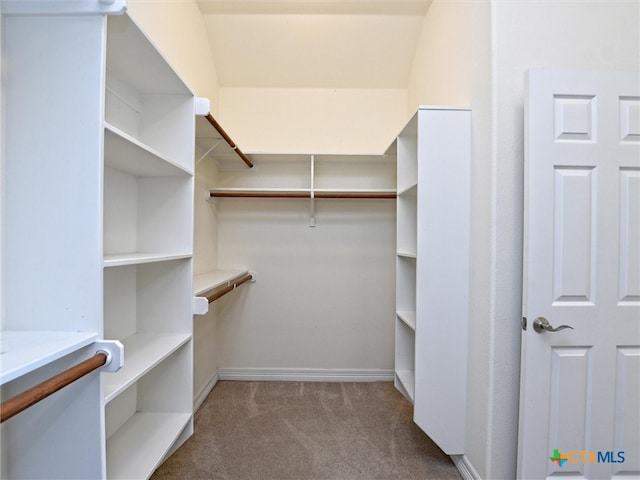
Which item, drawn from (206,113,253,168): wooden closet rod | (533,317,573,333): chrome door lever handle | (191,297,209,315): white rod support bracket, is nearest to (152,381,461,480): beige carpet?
(191,297,209,315): white rod support bracket

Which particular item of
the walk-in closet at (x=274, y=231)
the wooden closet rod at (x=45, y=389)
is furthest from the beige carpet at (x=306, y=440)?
the wooden closet rod at (x=45, y=389)

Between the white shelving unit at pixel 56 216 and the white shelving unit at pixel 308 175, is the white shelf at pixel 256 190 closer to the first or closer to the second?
the white shelving unit at pixel 308 175

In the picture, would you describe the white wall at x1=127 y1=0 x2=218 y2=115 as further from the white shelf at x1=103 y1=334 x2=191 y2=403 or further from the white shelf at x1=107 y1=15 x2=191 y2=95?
the white shelf at x1=103 y1=334 x2=191 y2=403

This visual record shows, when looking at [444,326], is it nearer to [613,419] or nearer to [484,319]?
[484,319]

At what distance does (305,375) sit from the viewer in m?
2.57

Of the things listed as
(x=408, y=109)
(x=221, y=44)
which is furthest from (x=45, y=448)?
(x=408, y=109)

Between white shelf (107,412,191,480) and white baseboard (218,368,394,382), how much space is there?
43.7 inches

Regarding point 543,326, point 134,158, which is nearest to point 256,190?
point 134,158

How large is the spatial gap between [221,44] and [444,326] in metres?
2.54

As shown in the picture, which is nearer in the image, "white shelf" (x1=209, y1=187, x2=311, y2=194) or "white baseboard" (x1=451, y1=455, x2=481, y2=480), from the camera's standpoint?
"white baseboard" (x1=451, y1=455, x2=481, y2=480)

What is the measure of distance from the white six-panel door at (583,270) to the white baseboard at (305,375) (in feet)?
4.63

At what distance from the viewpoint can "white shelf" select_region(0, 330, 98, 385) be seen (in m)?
0.67

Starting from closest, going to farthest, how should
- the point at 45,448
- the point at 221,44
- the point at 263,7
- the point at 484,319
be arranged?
the point at 45,448
the point at 484,319
the point at 263,7
the point at 221,44

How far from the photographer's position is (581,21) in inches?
51.8
